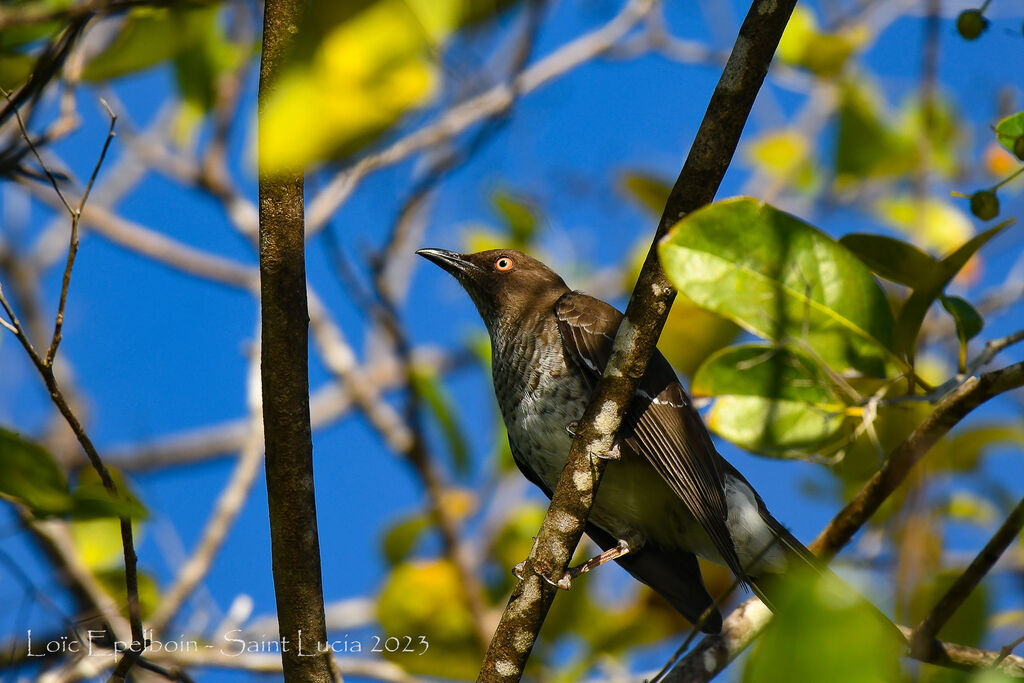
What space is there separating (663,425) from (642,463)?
32 cm

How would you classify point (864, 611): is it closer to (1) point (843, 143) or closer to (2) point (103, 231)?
(1) point (843, 143)

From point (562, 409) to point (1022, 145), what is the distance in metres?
1.93

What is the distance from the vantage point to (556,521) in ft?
9.85

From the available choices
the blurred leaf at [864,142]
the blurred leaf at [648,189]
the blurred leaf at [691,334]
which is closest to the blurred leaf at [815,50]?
the blurred leaf at [864,142]

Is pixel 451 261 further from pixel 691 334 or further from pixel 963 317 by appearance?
pixel 963 317

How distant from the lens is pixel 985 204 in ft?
9.68

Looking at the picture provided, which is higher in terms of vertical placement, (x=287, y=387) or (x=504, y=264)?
(x=504, y=264)

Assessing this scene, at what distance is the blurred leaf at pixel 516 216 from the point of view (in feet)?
17.6

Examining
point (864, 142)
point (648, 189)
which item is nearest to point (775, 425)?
point (648, 189)

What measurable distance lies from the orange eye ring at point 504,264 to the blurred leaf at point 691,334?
4.10 ft

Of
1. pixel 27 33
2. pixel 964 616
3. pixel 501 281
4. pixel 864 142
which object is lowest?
pixel 964 616

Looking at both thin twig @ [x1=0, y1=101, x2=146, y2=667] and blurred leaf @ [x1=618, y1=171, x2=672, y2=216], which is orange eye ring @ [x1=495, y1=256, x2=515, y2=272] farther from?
thin twig @ [x1=0, y1=101, x2=146, y2=667]

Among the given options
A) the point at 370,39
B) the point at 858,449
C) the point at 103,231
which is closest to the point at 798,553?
the point at 858,449

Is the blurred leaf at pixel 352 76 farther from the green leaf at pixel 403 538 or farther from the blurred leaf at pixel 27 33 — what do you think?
the green leaf at pixel 403 538
